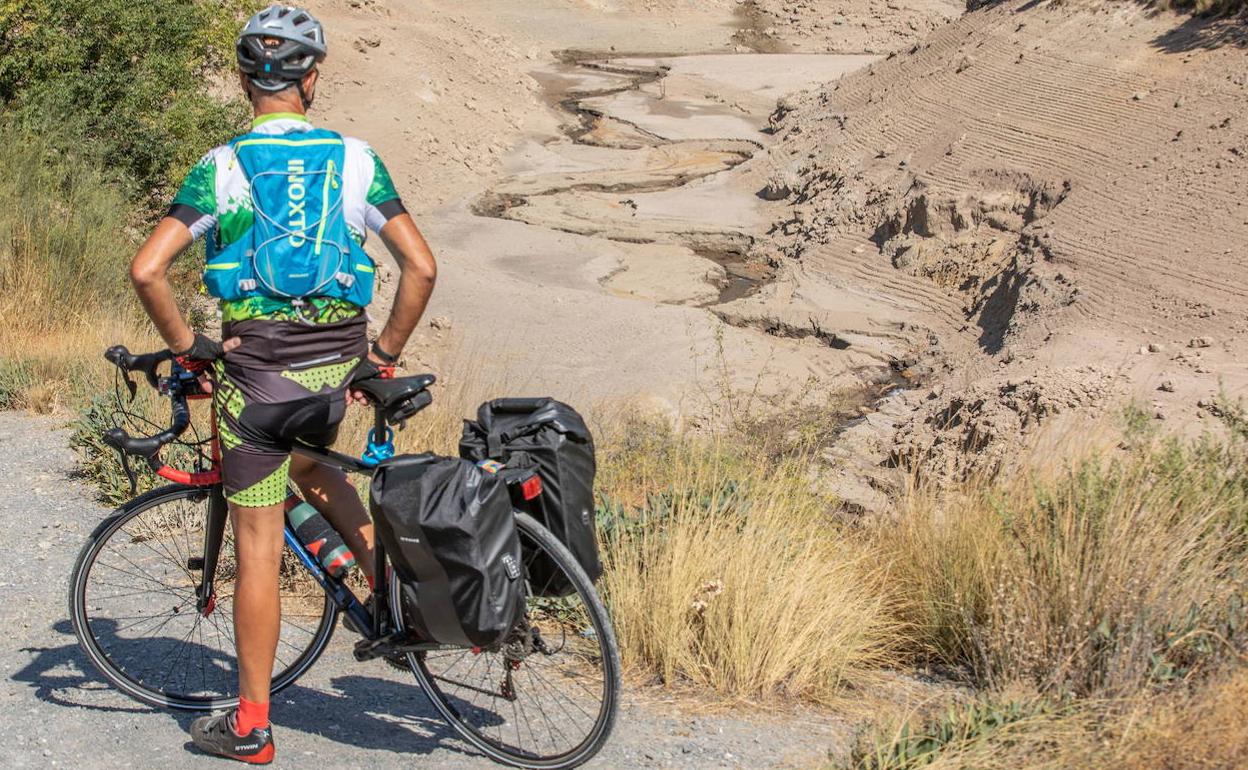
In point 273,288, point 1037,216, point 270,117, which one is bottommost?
point 1037,216

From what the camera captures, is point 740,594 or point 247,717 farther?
point 740,594

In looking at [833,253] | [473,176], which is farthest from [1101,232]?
[473,176]

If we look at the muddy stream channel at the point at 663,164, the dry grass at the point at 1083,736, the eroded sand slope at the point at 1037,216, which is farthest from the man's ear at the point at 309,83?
the muddy stream channel at the point at 663,164

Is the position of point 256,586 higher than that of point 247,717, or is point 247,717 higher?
point 256,586

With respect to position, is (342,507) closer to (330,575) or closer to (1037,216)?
(330,575)

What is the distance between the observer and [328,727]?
156 inches

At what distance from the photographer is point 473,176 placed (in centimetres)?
2097

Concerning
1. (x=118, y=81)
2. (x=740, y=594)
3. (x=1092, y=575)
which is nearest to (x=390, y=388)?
(x=740, y=594)

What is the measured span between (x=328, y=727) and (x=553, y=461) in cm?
116

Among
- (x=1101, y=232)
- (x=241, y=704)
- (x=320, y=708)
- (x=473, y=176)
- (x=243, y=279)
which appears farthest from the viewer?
(x=473, y=176)

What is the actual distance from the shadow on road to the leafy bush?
852 centimetres

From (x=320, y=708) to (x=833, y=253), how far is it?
1356 cm

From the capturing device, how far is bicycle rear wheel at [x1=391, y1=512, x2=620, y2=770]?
3495 millimetres

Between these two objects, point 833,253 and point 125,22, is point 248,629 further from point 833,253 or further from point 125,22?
point 833,253
